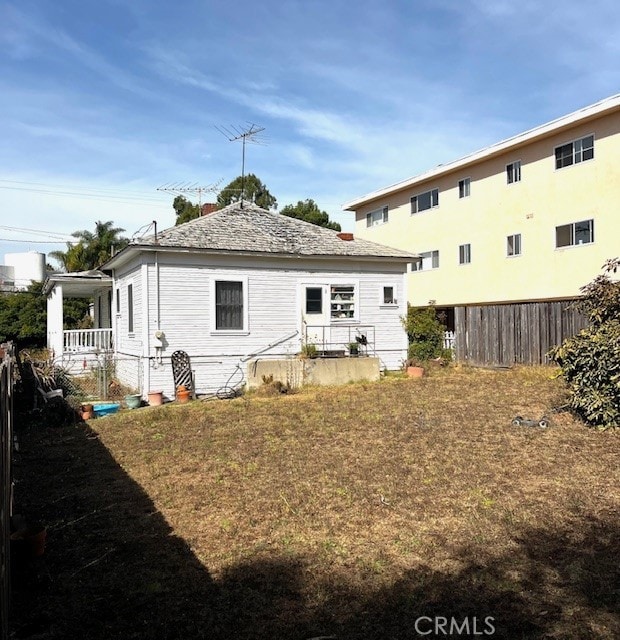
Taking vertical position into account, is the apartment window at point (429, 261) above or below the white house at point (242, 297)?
above

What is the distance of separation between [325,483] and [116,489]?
2523 mm

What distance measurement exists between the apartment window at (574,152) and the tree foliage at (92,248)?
25899 millimetres

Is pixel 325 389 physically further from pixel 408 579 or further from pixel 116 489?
pixel 408 579

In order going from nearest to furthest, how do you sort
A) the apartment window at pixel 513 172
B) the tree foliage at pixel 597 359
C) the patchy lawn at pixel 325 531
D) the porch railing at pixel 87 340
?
the patchy lawn at pixel 325 531, the tree foliage at pixel 597 359, the porch railing at pixel 87 340, the apartment window at pixel 513 172

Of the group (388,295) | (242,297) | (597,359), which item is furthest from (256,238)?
(597,359)

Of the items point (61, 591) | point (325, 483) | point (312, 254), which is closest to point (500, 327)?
point (312, 254)

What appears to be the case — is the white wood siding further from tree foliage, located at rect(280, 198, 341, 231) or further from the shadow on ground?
tree foliage, located at rect(280, 198, 341, 231)

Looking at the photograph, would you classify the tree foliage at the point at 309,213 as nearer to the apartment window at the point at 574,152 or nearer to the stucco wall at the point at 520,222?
the stucco wall at the point at 520,222

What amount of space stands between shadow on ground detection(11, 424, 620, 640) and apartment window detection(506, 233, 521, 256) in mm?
16978

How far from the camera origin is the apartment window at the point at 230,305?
49.8ft

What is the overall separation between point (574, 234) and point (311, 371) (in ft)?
34.1

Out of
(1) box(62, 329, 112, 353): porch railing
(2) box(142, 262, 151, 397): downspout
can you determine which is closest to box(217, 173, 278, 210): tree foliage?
(1) box(62, 329, 112, 353): porch railing

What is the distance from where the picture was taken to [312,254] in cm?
1603

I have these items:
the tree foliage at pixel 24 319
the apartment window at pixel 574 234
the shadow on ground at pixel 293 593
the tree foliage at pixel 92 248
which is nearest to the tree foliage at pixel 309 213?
the tree foliage at pixel 92 248
